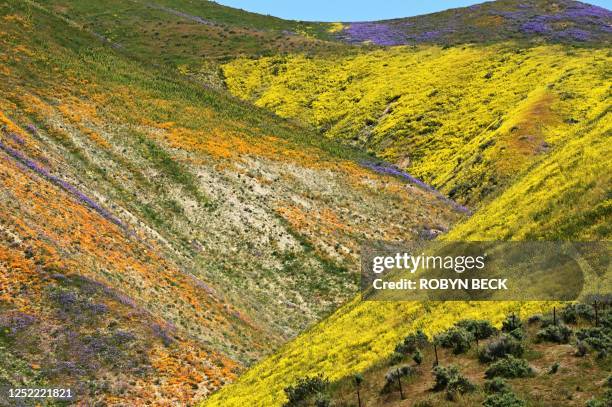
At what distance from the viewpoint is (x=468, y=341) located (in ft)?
75.0

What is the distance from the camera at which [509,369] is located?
772 inches

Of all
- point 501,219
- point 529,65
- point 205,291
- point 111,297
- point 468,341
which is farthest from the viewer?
point 529,65

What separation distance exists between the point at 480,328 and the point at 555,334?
300 cm

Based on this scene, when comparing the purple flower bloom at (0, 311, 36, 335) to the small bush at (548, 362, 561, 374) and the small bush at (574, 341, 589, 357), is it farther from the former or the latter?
the small bush at (574, 341, 589, 357)

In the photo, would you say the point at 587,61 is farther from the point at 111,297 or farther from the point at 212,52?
the point at 111,297

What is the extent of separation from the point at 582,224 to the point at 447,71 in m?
87.6

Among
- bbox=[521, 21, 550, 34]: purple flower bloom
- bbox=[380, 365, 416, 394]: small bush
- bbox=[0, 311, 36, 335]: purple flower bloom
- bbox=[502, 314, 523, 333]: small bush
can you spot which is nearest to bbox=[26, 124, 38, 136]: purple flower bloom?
bbox=[0, 311, 36, 335]: purple flower bloom

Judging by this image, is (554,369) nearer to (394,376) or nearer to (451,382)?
(451,382)

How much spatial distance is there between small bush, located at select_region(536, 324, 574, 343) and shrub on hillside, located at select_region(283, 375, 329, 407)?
764 cm

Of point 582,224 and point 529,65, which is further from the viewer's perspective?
point 529,65

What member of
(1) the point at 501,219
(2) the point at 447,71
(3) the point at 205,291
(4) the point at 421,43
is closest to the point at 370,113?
(2) the point at 447,71

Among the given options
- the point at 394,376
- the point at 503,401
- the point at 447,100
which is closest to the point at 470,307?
the point at 394,376

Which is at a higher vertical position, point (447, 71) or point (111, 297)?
point (447, 71)

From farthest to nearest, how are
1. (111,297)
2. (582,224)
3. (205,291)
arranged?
(205,291), (111,297), (582,224)
